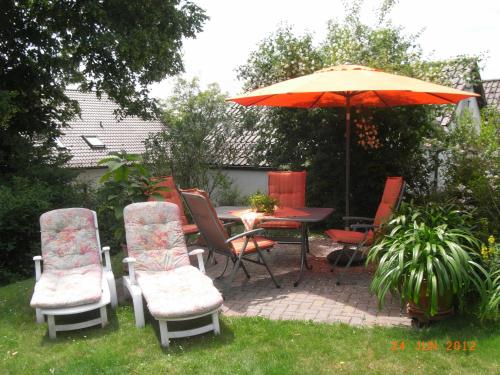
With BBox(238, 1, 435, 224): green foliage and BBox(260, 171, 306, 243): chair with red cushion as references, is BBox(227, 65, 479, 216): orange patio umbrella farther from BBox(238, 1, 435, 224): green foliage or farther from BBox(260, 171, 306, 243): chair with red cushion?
BBox(238, 1, 435, 224): green foliage

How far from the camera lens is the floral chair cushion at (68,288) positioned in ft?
14.0

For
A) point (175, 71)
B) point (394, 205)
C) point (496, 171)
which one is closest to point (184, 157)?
point (175, 71)

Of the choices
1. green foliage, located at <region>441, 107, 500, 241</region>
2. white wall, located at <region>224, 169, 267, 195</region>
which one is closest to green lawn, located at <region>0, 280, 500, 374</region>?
green foliage, located at <region>441, 107, 500, 241</region>

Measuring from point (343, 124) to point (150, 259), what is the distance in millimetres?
5178

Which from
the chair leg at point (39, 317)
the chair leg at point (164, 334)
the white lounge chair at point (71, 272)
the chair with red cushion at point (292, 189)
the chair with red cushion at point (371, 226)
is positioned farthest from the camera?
the chair with red cushion at point (292, 189)

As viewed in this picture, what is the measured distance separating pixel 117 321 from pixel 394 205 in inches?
137

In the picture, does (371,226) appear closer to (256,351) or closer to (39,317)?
(256,351)

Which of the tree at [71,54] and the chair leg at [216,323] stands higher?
the tree at [71,54]

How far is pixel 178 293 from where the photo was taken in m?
4.33

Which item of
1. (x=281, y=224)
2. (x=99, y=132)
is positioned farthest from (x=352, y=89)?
(x=99, y=132)

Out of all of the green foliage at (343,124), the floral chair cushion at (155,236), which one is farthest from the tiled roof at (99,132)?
the floral chair cushion at (155,236)

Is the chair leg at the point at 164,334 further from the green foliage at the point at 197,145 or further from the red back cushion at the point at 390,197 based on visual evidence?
the green foliage at the point at 197,145

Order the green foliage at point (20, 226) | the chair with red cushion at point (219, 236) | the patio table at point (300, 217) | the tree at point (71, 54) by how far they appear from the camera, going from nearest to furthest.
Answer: the chair with red cushion at point (219, 236) < the patio table at point (300, 217) < the green foliage at point (20, 226) < the tree at point (71, 54)

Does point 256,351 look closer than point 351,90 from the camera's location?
Yes
